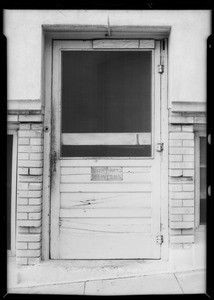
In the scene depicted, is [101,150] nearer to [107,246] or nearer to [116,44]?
[107,246]

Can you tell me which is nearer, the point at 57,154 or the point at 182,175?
the point at 182,175

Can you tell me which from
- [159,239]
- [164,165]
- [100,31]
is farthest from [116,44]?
[159,239]

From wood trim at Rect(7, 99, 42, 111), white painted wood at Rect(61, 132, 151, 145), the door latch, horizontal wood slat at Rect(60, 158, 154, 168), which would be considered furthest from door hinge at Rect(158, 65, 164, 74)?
the door latch

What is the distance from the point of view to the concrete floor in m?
3.81

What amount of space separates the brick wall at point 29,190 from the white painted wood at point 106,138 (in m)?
0.37

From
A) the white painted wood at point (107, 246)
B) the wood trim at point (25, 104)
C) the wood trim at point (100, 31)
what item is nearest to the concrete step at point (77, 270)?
the white painted wood at point (107, 246)

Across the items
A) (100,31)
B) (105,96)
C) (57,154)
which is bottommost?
(57,154)

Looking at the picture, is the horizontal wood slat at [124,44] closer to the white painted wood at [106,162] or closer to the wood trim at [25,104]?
the wood trim at [25,104]

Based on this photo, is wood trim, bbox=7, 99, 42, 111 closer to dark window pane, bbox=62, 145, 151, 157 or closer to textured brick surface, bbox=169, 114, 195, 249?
dark window pane, bbox=62, 145, 151, 157

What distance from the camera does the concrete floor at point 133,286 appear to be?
381 cm

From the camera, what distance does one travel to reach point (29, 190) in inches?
168

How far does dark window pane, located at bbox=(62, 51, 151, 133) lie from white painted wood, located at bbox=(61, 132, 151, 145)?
0.05 meters

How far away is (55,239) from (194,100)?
7.68ft

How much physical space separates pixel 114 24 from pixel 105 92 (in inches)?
31.2
